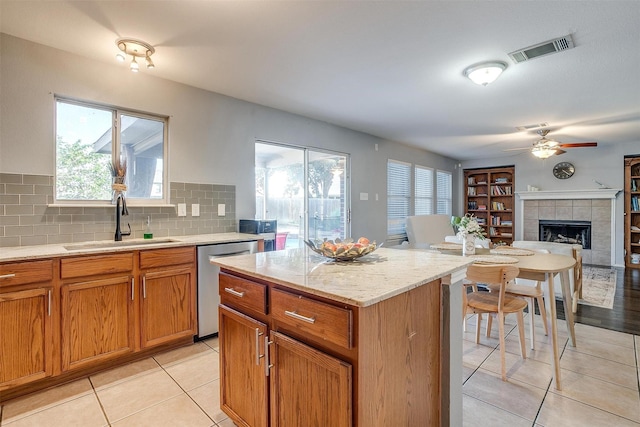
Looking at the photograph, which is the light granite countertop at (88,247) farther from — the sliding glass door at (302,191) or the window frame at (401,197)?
the window frame at (401,197)

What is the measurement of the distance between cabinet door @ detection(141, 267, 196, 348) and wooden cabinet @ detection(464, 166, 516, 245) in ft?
24.0

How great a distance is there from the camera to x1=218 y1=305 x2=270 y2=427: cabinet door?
1431 mm

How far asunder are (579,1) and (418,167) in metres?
4.89

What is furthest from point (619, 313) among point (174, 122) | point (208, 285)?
point (174, 122)

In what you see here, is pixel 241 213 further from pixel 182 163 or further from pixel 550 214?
pixel 550 214

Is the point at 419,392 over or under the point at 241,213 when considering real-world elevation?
under

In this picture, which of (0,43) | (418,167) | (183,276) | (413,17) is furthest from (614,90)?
(0,43)

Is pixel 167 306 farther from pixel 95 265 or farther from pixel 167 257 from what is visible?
pixel 95 265

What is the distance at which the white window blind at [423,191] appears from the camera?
6828 millimetres

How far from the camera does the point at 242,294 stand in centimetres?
154

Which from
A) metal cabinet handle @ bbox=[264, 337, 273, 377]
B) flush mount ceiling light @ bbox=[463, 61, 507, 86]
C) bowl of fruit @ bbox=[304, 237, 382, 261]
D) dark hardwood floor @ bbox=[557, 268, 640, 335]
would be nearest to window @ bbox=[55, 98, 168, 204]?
bowl of fruit @ bbox=[304, 237, 382, 261]

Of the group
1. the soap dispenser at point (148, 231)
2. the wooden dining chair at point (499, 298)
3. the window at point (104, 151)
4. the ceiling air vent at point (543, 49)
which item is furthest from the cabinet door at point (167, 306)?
the ceiling air vent at point (543, 49)

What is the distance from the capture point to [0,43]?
7.43 feet

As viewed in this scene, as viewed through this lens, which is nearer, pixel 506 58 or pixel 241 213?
pixel 506 58
